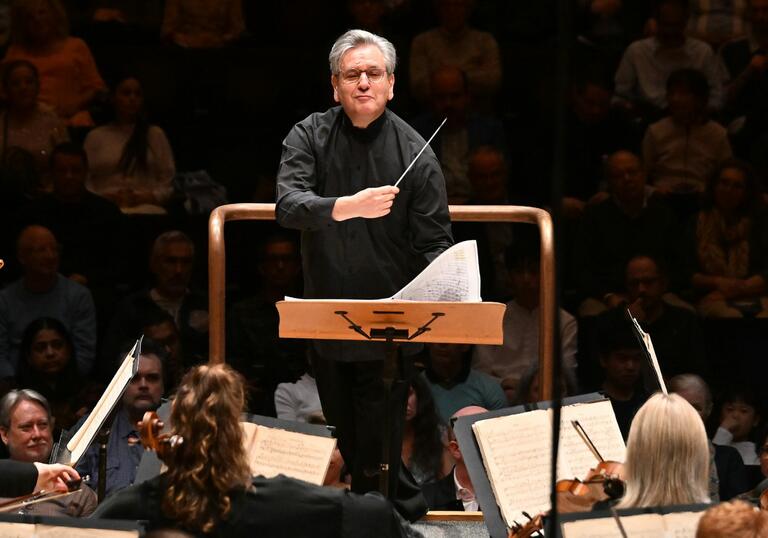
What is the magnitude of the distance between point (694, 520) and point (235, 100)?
4.67 meters

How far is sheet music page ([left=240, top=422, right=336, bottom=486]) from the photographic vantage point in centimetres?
383

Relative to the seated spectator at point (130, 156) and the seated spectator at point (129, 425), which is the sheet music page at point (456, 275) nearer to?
the seated spectator at point (129, 425)

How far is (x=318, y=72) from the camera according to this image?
7.41 m

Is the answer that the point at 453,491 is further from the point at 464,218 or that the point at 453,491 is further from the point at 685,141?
the point at 685,141

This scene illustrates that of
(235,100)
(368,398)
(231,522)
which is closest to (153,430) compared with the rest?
(231,522)

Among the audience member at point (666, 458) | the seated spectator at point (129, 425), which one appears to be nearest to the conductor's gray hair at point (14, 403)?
the seated spectator at point (129, 425)

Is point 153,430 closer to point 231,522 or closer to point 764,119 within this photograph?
point 231,522

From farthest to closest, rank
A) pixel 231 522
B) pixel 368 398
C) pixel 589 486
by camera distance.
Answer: pixel 368 398 → pixel 589 486 → pixel 231 522

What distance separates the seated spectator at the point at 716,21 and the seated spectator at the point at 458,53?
4.11ft

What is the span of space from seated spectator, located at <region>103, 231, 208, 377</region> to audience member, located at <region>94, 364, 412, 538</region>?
2.92 metres

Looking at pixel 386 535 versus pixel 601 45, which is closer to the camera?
pixel 386 535

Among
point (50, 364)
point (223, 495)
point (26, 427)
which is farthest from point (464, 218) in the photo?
point (50, 364)

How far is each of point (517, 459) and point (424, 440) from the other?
1.45 metres

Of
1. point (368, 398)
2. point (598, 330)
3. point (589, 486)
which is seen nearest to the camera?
point (589, 486)
